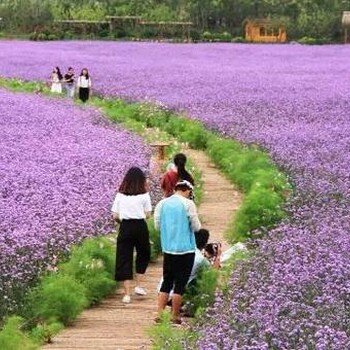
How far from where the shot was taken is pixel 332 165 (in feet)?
40.8

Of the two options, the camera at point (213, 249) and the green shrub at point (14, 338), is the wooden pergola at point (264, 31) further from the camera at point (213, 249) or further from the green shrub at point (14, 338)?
the green shrub at point (14, 338)

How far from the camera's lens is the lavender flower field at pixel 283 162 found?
A: 599cm

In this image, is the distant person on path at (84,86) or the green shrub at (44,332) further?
the distant person on path at (84,86)

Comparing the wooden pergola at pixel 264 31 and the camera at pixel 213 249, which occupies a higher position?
the camera at pixel 213 249

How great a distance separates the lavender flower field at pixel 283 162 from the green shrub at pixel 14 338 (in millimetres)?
1203

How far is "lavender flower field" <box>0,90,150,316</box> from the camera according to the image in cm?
822

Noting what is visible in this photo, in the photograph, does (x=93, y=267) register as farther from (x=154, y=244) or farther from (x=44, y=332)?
(x=154, y=244)

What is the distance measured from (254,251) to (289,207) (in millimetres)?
2280

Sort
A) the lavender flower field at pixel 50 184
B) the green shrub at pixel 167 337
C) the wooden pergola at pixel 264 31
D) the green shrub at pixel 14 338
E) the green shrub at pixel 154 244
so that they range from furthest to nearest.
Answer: the wooden pergola at pixel 264 31 < the green shrub at pixel 154 244 < the lavender flower field at pixel 50 184 < the green shrub at pixel 14 338 < the green shrub at pixel 167 337

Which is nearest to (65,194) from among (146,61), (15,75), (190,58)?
(15,75)

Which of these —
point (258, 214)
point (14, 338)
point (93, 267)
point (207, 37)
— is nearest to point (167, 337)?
point (14, 338)

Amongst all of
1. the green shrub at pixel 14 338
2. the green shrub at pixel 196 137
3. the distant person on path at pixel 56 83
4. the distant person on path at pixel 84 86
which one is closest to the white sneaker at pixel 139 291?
the green shrub at pixel 14 338

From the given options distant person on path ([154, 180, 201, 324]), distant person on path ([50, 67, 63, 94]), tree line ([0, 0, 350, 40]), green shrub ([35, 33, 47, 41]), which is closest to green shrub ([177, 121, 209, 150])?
distant person on path ([50, 67, 63, 94])

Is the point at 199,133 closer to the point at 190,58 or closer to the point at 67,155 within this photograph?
the point at 67,155
